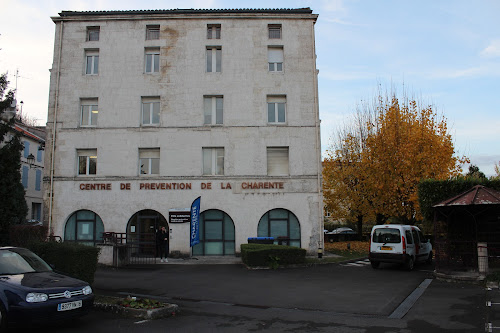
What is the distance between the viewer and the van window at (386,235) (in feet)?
59.3

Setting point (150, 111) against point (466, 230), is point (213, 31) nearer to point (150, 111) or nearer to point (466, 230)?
point (150, 111)

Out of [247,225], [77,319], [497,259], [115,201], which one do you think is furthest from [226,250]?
[77,319]

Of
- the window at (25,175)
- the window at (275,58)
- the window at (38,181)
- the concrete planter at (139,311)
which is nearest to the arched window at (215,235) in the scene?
the window at (275,58)

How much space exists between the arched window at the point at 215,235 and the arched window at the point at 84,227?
588 cm

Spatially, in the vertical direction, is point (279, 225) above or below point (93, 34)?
below

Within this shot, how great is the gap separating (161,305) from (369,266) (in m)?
13.5

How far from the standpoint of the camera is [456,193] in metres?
16.9

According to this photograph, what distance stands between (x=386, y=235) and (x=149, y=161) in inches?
553

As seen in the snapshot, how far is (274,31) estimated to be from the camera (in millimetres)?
25547

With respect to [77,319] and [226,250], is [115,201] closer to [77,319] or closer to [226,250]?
[226,250]

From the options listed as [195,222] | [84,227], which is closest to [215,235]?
[195,222]

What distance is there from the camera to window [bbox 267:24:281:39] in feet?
83.5

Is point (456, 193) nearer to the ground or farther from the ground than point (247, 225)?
farther from the ground

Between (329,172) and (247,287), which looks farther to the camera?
(329,172)
